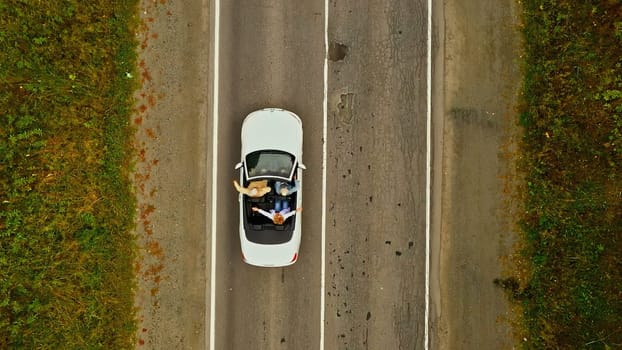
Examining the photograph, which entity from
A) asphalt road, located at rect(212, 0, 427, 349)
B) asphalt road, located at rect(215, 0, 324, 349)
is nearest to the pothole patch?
asphalt road, located at rect(212, 0, 427, 349)

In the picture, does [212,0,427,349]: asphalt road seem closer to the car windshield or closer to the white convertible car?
the white convertible car

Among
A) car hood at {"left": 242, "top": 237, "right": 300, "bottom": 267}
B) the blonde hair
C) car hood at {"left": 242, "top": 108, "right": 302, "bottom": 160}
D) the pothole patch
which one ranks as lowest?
car hood at {"left": 242, "top": 237, "right": 300, "bottom": 267}

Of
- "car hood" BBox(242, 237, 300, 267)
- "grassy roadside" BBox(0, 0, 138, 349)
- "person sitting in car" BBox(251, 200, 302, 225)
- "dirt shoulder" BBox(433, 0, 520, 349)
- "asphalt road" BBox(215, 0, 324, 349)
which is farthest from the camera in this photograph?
"asphalt road" BBox(215, 0, 324, 349)

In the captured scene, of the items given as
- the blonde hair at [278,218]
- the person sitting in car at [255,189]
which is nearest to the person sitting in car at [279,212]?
the blonde hair at [278,218]

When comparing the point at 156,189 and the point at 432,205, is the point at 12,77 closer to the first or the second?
the point at 156,189

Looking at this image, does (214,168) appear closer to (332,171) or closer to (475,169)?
(332,171)

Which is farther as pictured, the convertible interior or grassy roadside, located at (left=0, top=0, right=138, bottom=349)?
grassy roadside, located at (left=0, top=0, right=138, bottom=349)

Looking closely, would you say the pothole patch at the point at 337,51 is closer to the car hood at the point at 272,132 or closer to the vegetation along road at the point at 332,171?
the vegetation along road at the point at 332,171

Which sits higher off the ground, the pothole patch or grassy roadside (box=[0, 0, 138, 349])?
the pothole patch

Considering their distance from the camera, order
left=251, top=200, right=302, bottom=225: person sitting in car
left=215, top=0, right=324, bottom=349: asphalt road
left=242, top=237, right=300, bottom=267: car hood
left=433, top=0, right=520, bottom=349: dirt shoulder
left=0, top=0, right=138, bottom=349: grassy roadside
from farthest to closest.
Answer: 1. left=215, top=0, right=324, bottom=349: asphalt road
2. left=433, top=0, right=520, bottom=349: dirt shoulder
3. left=0, top=0, right=138, bottom=349: grassy roadside
4. left=242, top=237, right=300, bottom=267: car hood
5. left=251, top=200, right=302, bottom=225: person sitting in car
